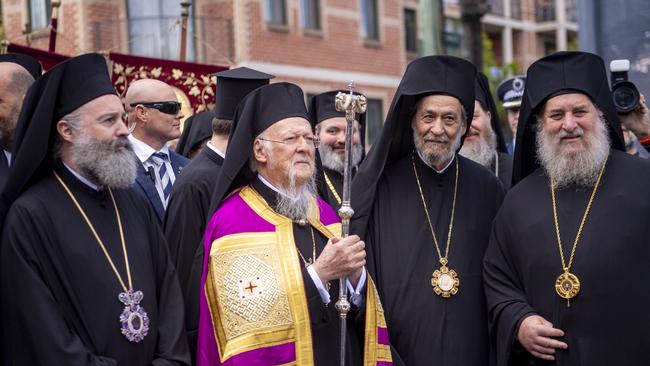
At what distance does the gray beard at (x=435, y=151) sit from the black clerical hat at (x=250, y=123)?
30.4 inches

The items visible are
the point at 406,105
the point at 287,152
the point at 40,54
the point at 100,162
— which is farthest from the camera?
the point at 40,54

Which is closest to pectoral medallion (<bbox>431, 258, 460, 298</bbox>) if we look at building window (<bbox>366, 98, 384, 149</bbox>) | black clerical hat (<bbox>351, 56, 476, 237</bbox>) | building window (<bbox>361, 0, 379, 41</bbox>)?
black clerical hat (<bbox>351, 56, 476, 237</bbox>)

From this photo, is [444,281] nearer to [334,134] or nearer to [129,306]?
[129,306]

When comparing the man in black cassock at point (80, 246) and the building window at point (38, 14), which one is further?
the building window at point (38, 14)

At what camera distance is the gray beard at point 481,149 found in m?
7.82

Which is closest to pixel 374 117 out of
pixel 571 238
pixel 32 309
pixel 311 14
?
pixel 311 14

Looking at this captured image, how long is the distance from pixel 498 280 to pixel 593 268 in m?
0.50

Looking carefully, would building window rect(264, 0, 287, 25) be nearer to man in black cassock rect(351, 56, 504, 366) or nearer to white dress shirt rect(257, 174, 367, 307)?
man in black cassock rect(351, 56, 504, 366)

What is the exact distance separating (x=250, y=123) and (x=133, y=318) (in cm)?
113

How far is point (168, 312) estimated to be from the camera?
16.9 feet

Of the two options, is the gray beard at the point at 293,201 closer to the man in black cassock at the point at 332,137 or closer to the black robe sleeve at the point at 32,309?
the black robe sleeve at the point at 32,309

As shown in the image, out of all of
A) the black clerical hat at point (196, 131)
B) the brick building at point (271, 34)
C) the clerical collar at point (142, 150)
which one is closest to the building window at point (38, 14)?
the brick building at point (271, 34)

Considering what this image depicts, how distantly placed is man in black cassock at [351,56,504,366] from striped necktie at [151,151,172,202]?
1460 mm

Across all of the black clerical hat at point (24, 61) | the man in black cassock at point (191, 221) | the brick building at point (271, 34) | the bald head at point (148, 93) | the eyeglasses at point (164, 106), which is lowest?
the man in black cassock at point (191, 221)
